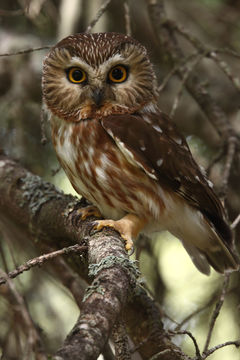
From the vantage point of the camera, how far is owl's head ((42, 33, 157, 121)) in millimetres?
3297

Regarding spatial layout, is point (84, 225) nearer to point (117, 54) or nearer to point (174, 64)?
point (117, 54)

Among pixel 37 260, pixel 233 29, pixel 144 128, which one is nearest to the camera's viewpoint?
pixel 37 260

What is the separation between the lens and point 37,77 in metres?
4.62

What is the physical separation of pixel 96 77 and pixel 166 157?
664 mm

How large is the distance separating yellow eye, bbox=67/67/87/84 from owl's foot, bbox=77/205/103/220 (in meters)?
0.81

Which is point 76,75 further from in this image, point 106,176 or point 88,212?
point 88,212

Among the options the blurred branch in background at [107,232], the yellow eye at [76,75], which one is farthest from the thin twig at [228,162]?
the yellow eye at [76,75]

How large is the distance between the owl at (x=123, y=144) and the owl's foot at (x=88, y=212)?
10 millimetres

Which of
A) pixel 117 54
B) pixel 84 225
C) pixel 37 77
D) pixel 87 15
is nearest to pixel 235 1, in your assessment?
pixel 87 15

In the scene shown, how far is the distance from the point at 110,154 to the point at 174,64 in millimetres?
1109

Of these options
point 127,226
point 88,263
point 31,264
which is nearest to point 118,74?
point 127,226

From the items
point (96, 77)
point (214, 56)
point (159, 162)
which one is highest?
point (96, 77)

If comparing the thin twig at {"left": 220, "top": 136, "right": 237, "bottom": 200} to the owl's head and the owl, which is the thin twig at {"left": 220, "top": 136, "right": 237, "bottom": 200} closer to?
the owl

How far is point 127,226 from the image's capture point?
3045mm
